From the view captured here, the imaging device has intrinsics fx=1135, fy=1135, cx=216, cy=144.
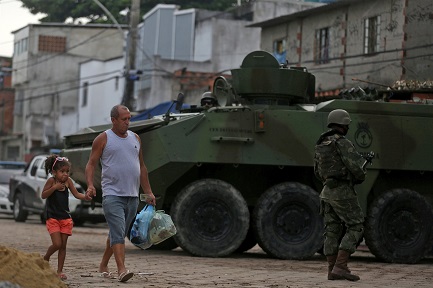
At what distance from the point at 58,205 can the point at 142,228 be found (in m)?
0.94

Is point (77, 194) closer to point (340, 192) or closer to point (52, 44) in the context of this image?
point (340, 192)

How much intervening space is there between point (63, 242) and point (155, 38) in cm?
4076

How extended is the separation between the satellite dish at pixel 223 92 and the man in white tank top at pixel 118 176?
213 inches

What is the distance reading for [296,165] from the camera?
51.9ft

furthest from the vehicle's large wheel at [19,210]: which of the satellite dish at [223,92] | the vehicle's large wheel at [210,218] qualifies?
the vehicle's large wheel at [210,218]

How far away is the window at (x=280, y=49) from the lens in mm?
38469

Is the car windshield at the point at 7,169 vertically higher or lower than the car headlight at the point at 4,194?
higher

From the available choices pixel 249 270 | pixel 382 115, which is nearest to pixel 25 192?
pixel 382 115

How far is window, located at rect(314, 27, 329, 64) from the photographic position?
116ft

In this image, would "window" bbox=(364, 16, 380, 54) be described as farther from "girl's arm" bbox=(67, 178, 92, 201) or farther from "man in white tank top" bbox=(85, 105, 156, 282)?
"man in white tank top" bbox=(85, 105, 156, 282)

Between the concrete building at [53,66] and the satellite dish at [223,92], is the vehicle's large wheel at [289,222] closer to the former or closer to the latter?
the satellite dish at [223,92]

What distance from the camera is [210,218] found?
15602 millimetres

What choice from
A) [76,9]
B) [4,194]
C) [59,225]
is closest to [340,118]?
[59,225]

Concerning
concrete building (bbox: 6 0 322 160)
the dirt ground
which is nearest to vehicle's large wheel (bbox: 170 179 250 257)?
the dirt ground
